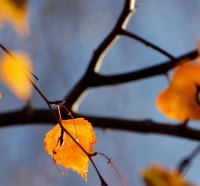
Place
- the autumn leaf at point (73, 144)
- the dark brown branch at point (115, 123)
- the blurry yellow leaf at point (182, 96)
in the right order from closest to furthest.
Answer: the autumn leaf at point (73, 144) → the blurry yellow leaf at point (182, 96) → the dark brown branch at point (115, 123)

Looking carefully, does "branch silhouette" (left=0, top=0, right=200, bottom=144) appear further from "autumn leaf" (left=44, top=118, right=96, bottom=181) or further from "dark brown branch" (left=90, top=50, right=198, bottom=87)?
"autumn leaf" (left=44, top=118, right=96, bottom=181)

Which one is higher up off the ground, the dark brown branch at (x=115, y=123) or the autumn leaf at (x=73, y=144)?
the autumn leaf at (x=73, y=144)

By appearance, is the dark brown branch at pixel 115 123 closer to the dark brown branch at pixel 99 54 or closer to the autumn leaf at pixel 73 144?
the dark brown branch at pixel 99 54

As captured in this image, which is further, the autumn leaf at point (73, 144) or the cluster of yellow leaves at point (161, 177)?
the cluster of yellow leaves at point (161, 177)

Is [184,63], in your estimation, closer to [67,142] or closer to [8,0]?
[67,142]

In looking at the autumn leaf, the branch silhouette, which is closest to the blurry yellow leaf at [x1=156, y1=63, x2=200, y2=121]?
the branch silhouette

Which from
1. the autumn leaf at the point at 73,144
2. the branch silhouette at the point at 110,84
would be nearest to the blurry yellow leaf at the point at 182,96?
the branch silhouette at the point at 110,84

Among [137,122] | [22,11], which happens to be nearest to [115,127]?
[137,122]
